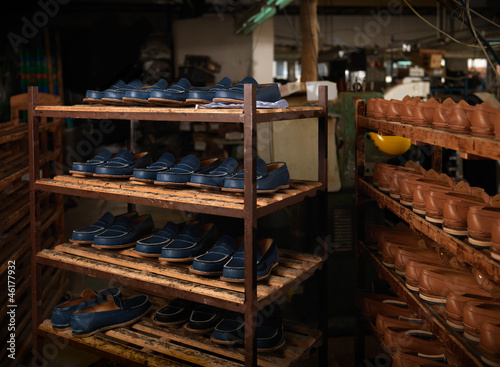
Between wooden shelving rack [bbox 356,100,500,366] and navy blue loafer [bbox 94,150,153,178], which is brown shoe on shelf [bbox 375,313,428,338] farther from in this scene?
navy blue loafer [bbox 94,150,153,178]

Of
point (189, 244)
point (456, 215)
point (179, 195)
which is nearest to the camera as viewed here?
point (456, 215)

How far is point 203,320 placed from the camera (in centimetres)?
279

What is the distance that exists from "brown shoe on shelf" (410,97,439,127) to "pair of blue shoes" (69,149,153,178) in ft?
5.23

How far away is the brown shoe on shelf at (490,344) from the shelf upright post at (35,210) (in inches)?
97.0

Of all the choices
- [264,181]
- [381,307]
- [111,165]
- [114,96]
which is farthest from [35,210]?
[381,307]

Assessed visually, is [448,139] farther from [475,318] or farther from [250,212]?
[250,212]

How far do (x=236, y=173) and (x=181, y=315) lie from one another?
0.93 m

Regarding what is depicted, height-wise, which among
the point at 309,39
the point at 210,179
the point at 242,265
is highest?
the point at 309,39

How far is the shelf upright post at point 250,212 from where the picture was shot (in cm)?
212

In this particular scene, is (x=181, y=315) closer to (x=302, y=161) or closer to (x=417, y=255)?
(x=417, y=255)

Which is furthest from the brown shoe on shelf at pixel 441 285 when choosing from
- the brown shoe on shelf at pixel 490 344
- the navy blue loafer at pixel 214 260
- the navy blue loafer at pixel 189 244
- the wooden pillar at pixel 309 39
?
the wooden pillar at pixel 309 39

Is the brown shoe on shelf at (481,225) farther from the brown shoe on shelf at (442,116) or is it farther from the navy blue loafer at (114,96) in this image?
the navy blue loafer at (114,96)

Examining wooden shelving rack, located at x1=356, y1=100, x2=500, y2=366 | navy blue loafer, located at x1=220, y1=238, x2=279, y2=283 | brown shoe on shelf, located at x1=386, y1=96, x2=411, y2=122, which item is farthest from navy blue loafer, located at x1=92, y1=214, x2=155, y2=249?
brown shoe on shelf, located at x1=386, y1=96, x2=411, y2=122

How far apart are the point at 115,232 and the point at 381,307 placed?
5.45 ft
